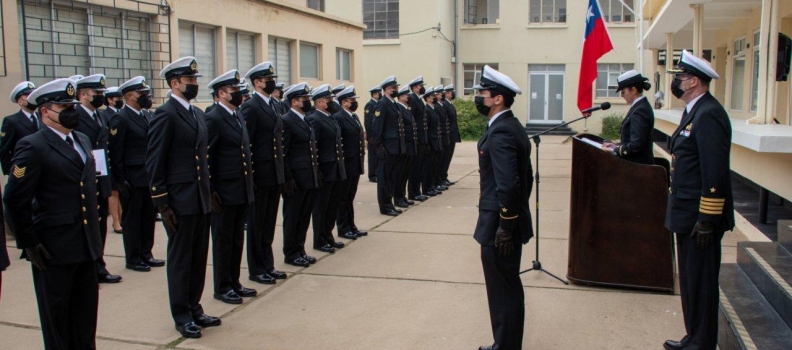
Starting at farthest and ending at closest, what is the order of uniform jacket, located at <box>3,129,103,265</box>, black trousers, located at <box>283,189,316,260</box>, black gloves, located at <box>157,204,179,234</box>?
black trousers, located at <box>283,189,316,260</box> → black gloves, located at <box>157,204,179,234</box> → uniform jacket, located at <box>3,129,103,265</box>

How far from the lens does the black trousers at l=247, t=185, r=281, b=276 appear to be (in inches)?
266

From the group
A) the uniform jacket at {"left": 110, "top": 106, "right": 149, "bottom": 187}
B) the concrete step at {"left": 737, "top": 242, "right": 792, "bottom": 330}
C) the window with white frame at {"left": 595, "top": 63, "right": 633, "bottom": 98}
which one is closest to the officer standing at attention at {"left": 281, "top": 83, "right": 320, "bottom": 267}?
the uniform jacket at {"left": 110, "top": 106, "right": 149, "bottom": 187}

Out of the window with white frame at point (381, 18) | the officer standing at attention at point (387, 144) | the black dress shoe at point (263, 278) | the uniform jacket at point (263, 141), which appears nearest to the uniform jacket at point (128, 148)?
the uniform jacket at point (263, 141)

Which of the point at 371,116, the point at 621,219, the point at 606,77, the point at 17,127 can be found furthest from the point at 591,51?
the point at 606,77

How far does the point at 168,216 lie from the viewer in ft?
17.0

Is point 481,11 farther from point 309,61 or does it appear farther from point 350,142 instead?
point 350,142

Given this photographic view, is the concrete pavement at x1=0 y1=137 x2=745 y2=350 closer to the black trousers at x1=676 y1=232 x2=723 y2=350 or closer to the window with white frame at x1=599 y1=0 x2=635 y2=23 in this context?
the black trousers at x1=676 y1=232 x2=723 y2=350

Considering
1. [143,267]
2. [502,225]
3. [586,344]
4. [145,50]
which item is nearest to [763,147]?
[586,344]

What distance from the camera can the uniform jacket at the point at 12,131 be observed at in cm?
754

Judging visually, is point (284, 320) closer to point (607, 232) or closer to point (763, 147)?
point (607, 232)

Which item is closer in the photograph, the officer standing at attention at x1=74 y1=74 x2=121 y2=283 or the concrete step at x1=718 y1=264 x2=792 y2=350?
the concrete step at x1=718 y1=264 x2=792 y2=350

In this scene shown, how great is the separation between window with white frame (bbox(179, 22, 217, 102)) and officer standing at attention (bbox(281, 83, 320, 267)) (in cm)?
621

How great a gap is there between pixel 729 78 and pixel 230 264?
1484 centimetres

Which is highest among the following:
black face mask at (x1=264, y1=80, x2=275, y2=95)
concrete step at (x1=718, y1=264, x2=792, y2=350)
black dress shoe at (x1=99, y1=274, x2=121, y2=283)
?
black face mask at (x1=264, y1=80, x2=275, y2=95)
